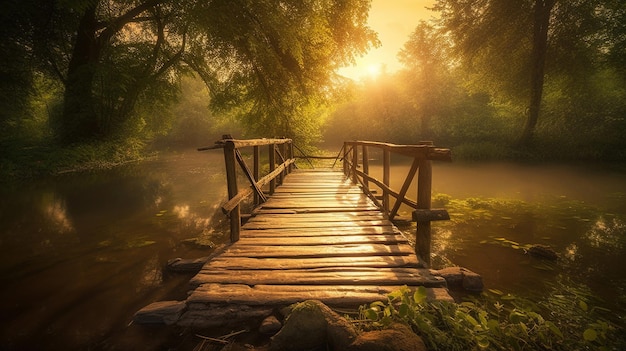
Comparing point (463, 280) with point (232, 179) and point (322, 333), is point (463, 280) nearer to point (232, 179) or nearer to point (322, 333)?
point (322, 333)

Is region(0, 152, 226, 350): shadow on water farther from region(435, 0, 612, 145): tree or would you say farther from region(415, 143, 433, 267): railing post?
region(435, 0, 612, 145): tree

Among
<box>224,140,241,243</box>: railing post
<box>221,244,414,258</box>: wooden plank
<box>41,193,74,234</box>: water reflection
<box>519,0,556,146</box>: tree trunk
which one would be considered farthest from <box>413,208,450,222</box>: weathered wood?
<box>519,0,556,146</box>: tree trunk

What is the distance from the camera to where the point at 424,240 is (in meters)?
3.98

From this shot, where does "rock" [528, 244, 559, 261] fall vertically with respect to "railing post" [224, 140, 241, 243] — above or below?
below

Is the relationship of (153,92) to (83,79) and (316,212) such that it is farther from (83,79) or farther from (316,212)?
(316,212)

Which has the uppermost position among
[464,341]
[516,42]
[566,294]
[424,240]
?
[516,42]

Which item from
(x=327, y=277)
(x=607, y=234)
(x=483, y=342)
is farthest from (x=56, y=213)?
(x=607, y=234)

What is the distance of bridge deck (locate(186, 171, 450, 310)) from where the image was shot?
2.95 m

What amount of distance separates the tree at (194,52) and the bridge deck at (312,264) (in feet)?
27.4

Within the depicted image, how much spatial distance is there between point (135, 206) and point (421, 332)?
10.5 metres

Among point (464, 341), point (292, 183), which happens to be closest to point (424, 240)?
point (464, 341)

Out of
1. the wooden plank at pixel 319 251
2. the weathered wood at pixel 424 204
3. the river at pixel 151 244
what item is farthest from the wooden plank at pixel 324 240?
the river at pixel 151 244

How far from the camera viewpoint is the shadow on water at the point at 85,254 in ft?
11.7

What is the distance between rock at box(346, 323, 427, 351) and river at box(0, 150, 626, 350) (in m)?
2.05
